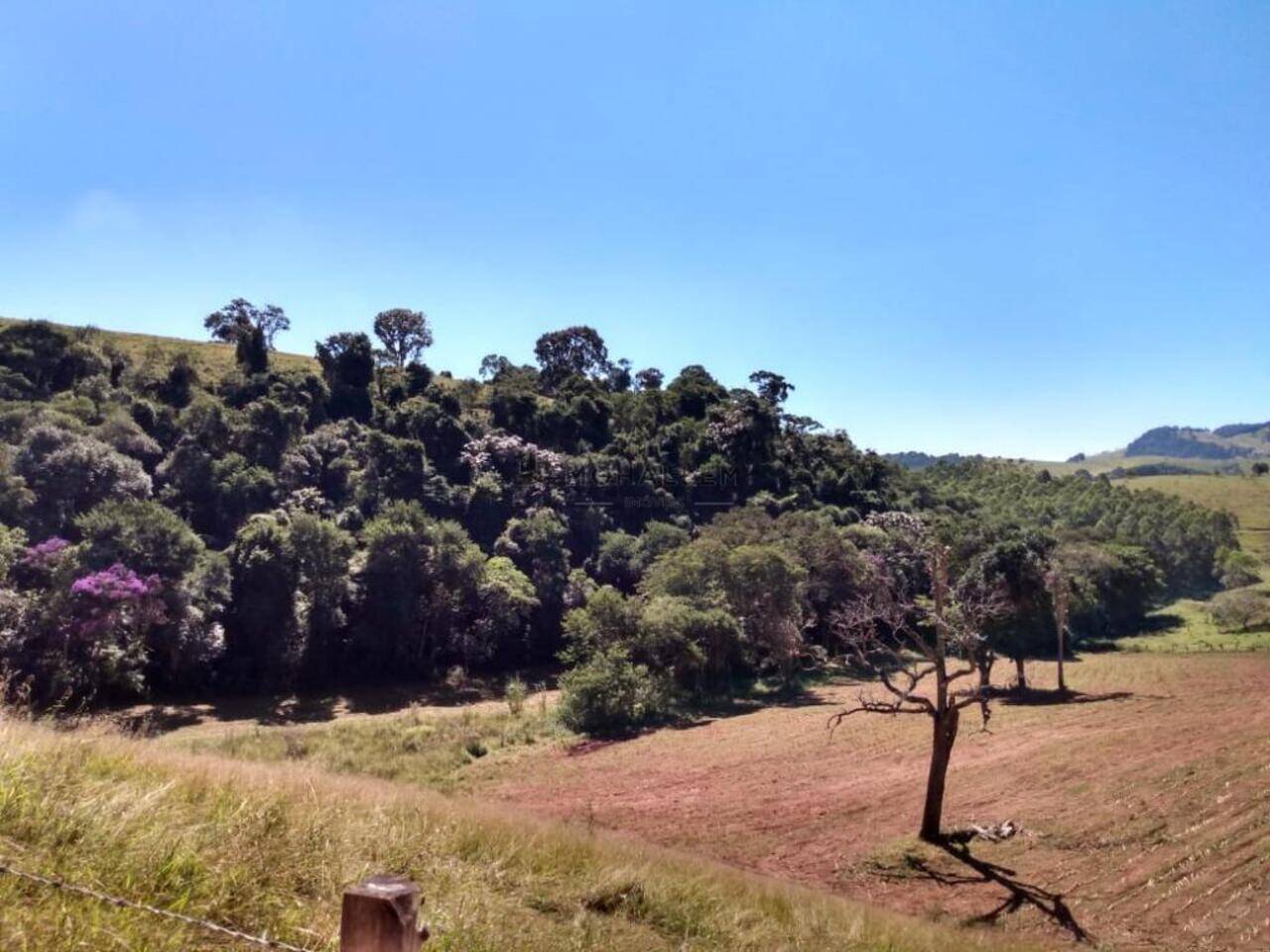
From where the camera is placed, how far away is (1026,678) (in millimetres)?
39375

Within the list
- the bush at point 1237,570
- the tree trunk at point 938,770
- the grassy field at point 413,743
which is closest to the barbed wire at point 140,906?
the tree trunk at point 938,770

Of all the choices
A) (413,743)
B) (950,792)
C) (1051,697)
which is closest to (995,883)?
(950,792)

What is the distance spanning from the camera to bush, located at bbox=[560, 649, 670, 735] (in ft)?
93.8

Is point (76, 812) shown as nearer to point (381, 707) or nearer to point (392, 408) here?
point (381, 707)

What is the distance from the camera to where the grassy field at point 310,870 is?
12.5ft

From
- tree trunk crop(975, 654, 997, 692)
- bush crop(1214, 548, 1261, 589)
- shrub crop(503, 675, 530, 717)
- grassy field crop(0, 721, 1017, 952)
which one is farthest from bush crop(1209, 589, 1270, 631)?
grassy field crop(0, 721, 1017, 952)

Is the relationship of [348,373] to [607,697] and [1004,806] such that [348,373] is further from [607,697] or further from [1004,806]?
[1004,806]

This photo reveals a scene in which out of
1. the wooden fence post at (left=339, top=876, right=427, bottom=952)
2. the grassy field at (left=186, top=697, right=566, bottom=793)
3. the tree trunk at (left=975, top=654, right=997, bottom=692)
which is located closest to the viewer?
the wooden fence post at (left=339, top=876, right=427, bottom=952)

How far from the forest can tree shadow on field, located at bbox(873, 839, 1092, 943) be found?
5083 mm

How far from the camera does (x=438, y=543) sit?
123 ft

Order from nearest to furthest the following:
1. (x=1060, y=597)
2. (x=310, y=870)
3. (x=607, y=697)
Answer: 1. (x=310, y=870)
2. (x=607, y=697)
3. (x=1060, y=597)

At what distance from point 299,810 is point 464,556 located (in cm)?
3246

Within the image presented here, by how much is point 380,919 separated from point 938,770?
1461cm

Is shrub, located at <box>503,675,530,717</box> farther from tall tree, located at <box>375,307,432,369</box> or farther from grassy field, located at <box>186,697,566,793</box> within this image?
tall tree, located at <box>375,307,432,369</box>
